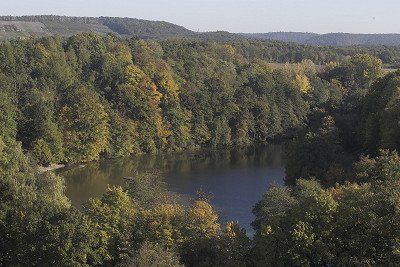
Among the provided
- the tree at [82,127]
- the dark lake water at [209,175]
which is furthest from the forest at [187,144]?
the dark lake water at [209,175]

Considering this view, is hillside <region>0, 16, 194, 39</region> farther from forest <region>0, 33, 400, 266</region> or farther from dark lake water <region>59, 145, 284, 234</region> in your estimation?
dark lake water <region>59, 145, 284, 234</region>

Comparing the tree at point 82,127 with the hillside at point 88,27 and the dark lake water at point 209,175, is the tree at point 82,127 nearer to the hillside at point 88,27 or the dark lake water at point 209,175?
the dark lake water at point 209,175

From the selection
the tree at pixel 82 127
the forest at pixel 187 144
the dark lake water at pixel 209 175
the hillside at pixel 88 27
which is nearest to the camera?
the forest at pixel 187 144

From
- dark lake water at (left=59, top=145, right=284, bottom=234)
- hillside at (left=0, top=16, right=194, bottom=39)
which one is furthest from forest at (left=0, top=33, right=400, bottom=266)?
hillside at (left=0, top=16, right=194, bottom=39)

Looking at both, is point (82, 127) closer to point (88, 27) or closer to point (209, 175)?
point (209, 175)

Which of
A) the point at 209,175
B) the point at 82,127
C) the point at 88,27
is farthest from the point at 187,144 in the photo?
the point at 88,27

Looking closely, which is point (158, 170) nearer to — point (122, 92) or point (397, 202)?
point (122, 92)

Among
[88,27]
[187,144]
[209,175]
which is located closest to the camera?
[209,175]
